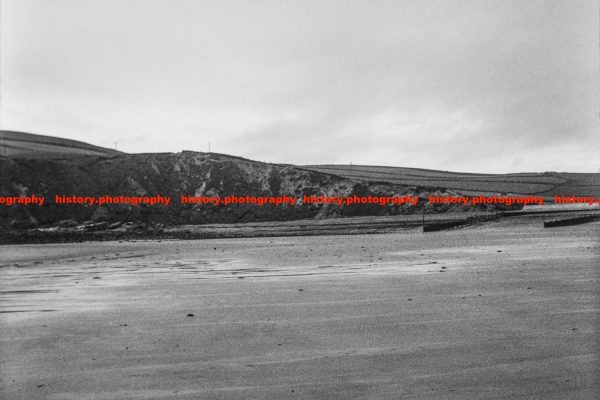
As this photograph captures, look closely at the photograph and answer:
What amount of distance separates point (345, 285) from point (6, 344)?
22.0 feet

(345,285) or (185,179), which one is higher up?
(185,179)

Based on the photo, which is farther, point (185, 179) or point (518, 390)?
point (185, 179)

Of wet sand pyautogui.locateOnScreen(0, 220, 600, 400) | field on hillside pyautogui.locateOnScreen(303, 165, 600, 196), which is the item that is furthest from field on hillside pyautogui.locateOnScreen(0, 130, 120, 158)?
wet sand pyautogui.locateOnScreen(0, 220, 600, 400)

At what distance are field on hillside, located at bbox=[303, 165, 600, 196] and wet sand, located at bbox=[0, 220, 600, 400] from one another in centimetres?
8023

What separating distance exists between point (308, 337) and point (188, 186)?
Answer: 8392cm

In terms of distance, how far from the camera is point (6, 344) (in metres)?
6.43

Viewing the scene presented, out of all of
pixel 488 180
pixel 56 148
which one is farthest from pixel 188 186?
pixel 488 180

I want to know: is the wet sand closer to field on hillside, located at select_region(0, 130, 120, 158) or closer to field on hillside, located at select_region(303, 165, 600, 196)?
field on hillside, located at select_region(0, 130, 120, 158)

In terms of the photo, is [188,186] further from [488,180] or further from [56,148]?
[488,180]

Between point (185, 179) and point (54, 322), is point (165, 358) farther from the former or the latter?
point (185, 179)

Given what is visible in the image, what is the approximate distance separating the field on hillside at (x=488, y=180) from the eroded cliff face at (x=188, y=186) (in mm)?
15034

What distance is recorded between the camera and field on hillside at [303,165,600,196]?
313 feet

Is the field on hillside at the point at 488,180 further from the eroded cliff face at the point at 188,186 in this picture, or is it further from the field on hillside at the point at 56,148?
the field on hillside at the point at 56,148

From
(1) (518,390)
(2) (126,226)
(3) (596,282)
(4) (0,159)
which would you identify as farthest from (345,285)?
(2) (126,226)
